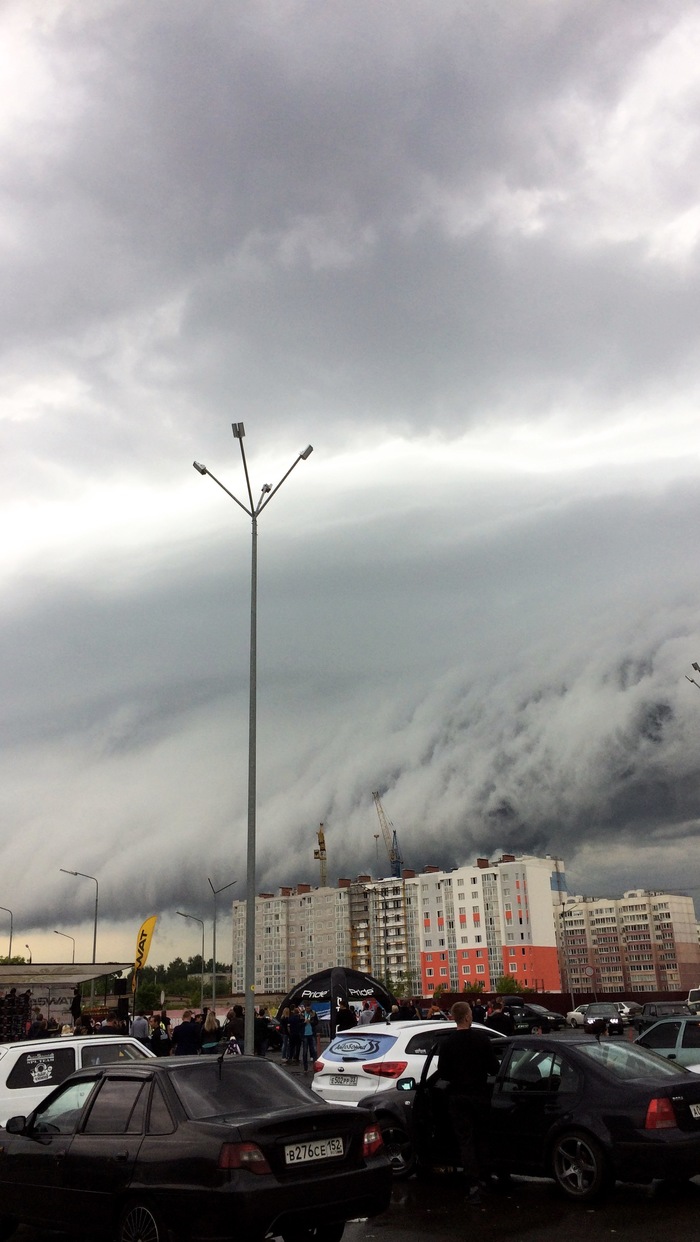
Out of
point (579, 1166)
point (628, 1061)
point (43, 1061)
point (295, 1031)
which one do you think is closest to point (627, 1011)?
point (295, 1031)

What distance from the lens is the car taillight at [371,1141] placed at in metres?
6.75

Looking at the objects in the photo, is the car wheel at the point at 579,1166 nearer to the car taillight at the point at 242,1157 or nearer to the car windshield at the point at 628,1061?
the car windshield at the point at 628,1061

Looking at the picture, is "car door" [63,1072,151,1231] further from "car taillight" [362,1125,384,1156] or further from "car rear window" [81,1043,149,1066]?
"car rear window" [81,1043,149,1066]

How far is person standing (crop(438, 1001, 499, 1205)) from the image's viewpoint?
8742mm

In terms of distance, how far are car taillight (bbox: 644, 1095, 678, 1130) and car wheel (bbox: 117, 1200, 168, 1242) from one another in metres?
3.94

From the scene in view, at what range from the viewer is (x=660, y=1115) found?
810 centimetres

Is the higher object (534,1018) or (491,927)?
(491,927)

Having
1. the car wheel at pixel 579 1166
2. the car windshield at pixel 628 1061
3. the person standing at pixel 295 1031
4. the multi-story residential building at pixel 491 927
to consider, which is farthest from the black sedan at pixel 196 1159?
the multi-story residential building at pixel 491 927

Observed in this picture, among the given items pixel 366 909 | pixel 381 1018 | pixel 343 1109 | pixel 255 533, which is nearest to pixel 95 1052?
pixel 343 1109

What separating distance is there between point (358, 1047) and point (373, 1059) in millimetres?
368

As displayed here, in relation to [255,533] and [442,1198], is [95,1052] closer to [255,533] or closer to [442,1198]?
[442,1198]

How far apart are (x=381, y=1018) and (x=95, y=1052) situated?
783 inches

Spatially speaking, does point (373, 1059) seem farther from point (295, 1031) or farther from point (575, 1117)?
point (295, 1031)

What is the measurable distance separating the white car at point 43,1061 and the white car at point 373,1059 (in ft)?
7.55
